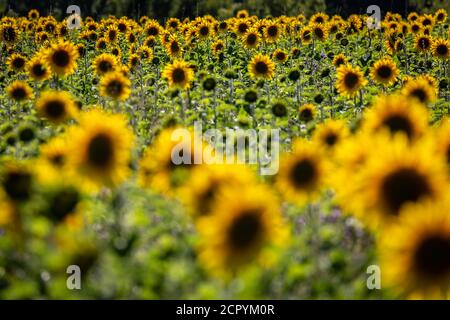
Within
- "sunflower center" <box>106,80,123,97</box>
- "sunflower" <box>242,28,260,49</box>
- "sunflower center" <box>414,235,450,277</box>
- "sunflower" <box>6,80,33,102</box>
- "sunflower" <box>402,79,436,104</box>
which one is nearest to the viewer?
"sunflower center" <box>414,235,450,277</box>

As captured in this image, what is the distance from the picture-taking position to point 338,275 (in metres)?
3.11

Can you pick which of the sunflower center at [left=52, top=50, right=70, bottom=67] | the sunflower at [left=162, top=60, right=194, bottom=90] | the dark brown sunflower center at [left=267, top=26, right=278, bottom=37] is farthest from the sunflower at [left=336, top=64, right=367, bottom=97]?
the dark brown sunflower center at [left=267, top=26, right=278, bottom=37]

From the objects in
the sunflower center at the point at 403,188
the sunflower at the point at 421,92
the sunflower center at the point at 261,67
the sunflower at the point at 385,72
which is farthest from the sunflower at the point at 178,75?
the sunflower center at the point at 403,188

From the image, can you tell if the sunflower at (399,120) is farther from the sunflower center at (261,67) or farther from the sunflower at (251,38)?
the sunflower at (251,38)

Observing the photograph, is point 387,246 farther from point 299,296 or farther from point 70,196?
point 70,196

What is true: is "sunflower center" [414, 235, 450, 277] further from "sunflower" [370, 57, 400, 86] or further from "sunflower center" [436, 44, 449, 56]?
"sunflower center" [436, 44, 449, 56]

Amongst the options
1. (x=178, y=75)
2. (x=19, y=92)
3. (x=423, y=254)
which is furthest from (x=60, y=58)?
(x=423, y=254)

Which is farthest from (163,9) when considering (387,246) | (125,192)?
(387,246)

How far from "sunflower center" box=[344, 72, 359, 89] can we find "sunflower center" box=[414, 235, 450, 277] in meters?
4.14

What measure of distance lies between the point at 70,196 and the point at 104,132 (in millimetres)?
453

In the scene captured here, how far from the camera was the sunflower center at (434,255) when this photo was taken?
2162 millimetres

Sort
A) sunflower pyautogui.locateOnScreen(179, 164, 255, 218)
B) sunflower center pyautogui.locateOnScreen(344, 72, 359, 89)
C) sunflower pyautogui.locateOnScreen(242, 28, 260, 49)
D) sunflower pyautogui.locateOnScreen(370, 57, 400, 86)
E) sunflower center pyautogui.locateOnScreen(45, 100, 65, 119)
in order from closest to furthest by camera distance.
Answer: sunflower pyautogui.locateOnScreen(179, 164, 255, 218) < sunflower center pyautogui.locateOnScreen(45, 100, 65, 119) < sunflower center pyautogui.locateOnScreen(344, 72, 359, 89) < sunflower pyautogui.locateOnScreen(370, 57, 400, 86) < sunflower pyautogui.locateOnScreen(242, 28, 260, 49)

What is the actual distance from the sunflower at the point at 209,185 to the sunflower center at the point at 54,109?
2.40 meters

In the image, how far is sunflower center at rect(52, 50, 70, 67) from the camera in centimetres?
629
